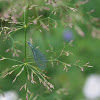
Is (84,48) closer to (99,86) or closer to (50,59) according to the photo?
(99,86)

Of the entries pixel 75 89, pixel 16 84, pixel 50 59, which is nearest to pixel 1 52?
pixel 16 84

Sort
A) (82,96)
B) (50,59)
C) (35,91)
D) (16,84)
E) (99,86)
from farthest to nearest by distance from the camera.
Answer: (99,86) < (82,96) < (35,91) < (16,84) < (50,59)

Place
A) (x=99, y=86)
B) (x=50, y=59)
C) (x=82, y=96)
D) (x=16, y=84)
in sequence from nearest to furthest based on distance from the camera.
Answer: (x=50, y=59) → (x=16, y=84) → (x=82, y=96) → (x=99, y=86)

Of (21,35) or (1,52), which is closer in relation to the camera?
(1,52)

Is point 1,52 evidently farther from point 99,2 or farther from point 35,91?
point 99,2

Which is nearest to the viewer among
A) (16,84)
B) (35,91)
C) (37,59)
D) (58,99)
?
(37,59)

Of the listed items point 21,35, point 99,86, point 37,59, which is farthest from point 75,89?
point 37,59

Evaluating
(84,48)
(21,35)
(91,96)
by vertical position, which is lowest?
(91,96)

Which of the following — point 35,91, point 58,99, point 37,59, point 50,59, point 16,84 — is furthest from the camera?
point 35,91

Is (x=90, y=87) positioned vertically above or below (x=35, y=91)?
below
